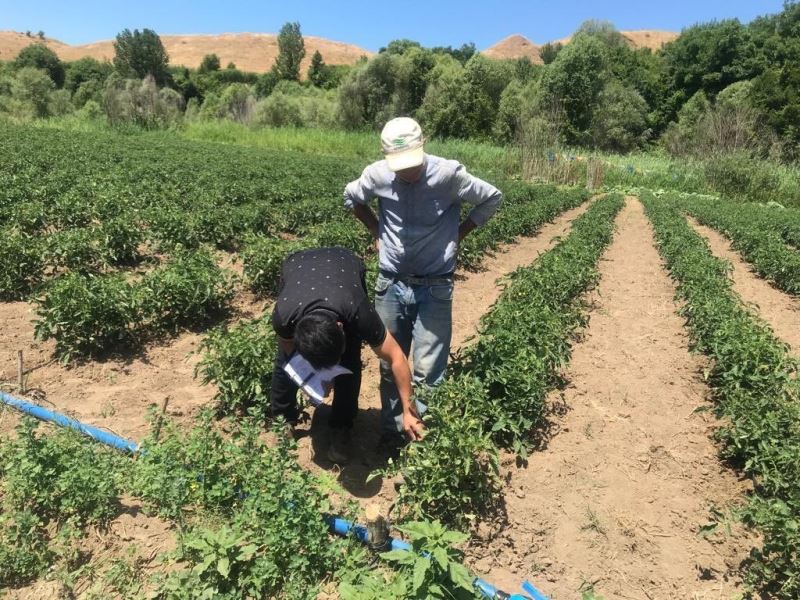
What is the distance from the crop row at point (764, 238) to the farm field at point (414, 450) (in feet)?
6.94

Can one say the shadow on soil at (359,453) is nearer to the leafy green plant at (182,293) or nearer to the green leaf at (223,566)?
the green leaf at (223,566)

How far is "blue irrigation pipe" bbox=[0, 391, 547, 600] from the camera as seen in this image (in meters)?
2.53

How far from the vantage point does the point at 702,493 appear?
368cm

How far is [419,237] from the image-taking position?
3.34 metres

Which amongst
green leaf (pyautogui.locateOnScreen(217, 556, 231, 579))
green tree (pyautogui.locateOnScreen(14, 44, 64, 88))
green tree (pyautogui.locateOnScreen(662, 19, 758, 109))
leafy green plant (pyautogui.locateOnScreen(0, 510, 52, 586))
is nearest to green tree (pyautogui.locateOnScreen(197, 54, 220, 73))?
green tree (pyautogui.locateOnScreen(14, 44, 64, 88))

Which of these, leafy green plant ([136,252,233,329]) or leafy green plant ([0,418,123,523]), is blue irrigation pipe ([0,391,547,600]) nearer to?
leafy green plant ([0,418,123,523])

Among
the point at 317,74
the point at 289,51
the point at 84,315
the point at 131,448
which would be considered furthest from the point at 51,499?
the point at 289,51

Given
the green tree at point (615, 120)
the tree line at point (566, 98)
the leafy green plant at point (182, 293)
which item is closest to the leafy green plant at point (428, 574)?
the leafy green plant at point (182, 293)

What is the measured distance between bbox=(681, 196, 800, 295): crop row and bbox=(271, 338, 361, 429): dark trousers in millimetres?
9043

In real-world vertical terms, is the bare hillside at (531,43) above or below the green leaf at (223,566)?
above

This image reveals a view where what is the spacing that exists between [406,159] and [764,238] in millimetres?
11748

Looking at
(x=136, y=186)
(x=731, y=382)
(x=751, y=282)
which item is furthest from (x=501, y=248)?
(x=136, y=186)

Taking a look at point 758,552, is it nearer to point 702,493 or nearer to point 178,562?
point 702,493

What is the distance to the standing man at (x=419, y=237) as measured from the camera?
3.23 metres
